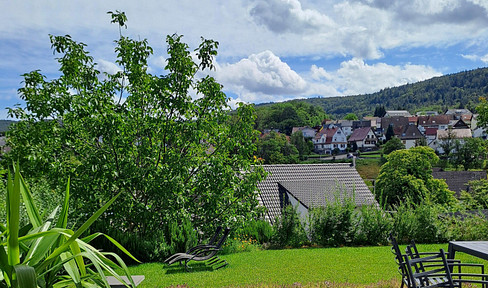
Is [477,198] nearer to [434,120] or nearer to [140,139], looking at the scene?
[140,139]

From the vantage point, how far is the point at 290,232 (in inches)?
412

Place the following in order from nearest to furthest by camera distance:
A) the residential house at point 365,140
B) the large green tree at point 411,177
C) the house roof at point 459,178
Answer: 1. the large green tree at point 411,177
2. the house roof at point 459,178
3. the residential house at point 365,140

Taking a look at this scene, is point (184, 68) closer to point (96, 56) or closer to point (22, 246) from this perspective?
point (96, 56)

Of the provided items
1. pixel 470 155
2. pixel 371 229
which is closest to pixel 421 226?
pixel 371 229

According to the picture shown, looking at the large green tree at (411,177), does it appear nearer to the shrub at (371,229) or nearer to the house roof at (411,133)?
the shrub at (371,229)

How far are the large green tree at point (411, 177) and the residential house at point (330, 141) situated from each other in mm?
73589

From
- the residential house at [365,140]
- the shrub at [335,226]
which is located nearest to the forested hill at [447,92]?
the residential house at [365,140]

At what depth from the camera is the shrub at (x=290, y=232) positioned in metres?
10.4

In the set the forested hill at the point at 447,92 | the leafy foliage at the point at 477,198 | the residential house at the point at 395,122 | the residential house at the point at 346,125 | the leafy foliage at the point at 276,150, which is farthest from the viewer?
the forested hill at the point at 447,92

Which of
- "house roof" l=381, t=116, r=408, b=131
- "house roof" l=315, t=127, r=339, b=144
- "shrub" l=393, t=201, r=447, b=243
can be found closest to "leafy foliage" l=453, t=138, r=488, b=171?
"house roof" l=315, t=127, r=339, b=144

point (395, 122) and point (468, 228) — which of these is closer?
point (468, 228)

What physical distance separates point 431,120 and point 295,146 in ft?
181

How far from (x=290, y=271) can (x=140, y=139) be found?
453 cm

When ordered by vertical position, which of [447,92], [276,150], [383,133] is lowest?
[276,150]
